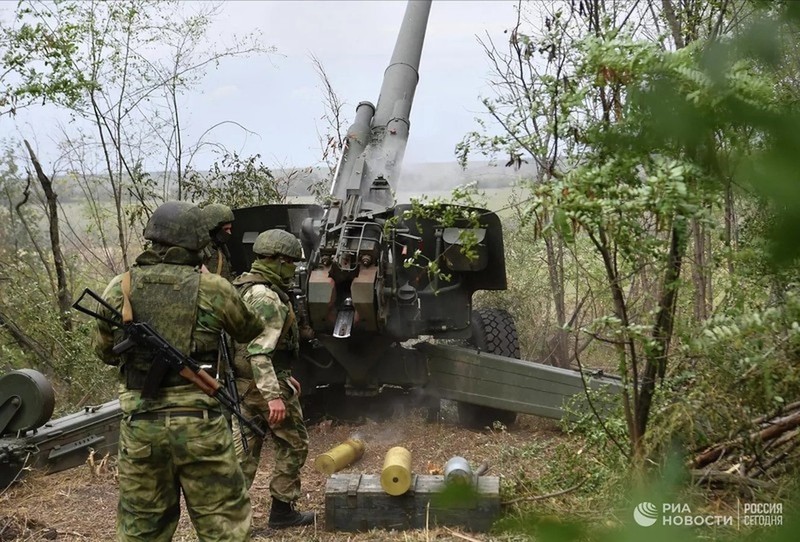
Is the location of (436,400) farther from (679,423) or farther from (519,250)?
(679,423)

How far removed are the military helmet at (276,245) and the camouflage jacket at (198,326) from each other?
123cm

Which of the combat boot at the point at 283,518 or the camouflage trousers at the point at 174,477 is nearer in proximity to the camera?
the camouflage trousers at the point at 174,477

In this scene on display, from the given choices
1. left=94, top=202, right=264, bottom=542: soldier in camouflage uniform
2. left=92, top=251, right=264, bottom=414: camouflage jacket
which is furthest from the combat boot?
left=92, top=251, right=264, bottom=414: camouflage jacket

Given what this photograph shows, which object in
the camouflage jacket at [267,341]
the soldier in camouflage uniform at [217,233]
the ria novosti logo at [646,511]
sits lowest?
the ria novosti logo at [646,511]

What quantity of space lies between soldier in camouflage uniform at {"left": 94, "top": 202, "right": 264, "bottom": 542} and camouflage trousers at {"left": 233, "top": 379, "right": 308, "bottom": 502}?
131 centimetres

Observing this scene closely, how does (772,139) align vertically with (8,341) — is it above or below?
below

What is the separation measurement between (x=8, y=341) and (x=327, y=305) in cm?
397

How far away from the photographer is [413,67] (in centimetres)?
850

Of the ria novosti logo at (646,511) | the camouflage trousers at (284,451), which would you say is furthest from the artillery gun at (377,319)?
the ria novosti logo at (646,511)

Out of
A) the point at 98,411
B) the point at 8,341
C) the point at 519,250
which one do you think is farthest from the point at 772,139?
the point at 519,250

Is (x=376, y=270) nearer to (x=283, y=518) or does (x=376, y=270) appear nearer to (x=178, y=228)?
(x=283, y=518)

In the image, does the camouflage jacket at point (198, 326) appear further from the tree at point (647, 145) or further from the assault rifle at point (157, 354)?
the tree at point (647, 145)

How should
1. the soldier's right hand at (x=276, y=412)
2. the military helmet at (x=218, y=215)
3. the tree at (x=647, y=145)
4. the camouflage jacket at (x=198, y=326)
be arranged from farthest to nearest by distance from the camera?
1. the military helmet at (x=218, y=215)
2. the soldier's right hand at (x=276, y=412)
3. the camouflage jacket at (x=198, y=326)
4. the tree at (x=647, y=145)

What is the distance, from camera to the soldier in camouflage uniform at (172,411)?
148 inches
